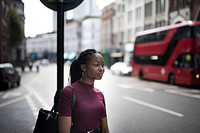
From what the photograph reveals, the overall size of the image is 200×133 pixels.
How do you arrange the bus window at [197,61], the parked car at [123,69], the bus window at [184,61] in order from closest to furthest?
the bus window at [197,61]
the bus window at [184,61]
the parked car at [123,69]

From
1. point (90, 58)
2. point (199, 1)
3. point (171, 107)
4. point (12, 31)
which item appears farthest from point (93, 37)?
point (90, 58)

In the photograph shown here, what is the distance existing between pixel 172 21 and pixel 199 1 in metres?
2.45

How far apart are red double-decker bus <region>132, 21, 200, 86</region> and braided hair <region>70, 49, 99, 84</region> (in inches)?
563

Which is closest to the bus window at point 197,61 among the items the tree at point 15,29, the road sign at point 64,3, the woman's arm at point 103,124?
the road sign at point 64,3

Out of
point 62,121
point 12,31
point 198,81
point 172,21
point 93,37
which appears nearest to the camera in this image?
point 62,121

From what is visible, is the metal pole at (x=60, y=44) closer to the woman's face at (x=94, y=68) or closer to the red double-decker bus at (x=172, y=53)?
the woman's face at (x=94, y=68)

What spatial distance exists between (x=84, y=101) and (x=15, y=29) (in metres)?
43.3

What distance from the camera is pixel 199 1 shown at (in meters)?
19.3

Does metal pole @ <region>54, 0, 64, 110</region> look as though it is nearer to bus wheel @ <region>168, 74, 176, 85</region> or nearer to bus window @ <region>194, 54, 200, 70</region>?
bus window @ <region>194, 54, 200, 70</region>

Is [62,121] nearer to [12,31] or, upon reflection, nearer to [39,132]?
[39,132]

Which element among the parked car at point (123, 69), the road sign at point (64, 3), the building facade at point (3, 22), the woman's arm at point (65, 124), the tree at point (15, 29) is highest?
the tree at point (15, 29)

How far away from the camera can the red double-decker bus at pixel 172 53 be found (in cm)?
1556

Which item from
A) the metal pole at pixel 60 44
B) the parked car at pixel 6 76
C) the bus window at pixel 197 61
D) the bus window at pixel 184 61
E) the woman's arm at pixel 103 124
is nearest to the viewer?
the woman's arm at pixel 103 124

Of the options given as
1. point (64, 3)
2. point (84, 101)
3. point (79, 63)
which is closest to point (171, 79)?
point (64, 3)
